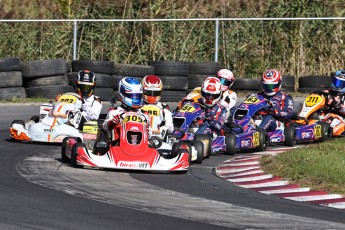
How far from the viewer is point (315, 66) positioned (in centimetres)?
2447

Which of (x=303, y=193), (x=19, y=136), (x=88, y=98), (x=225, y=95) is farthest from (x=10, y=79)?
(x=303, y=193)

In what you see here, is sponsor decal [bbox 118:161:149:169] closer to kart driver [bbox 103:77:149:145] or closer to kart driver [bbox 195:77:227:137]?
kart driver [bbox 103:77:149:145]

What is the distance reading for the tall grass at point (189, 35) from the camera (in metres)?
22.9

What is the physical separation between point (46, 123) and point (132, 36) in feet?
29.9

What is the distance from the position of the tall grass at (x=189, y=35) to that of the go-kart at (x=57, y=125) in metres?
7.48

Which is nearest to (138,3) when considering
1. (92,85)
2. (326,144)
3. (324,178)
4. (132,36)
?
(132,36)

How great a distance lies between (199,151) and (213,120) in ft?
5.34

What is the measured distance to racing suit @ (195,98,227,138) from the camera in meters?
14.2

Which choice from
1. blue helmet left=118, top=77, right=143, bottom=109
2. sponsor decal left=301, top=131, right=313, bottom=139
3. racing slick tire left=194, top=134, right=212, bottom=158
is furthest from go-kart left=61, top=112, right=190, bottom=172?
sponsor decal left=301, top=131, right=313, bottom=139

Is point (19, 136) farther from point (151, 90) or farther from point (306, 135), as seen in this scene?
point (306, 135)

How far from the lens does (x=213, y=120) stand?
47.0 feet

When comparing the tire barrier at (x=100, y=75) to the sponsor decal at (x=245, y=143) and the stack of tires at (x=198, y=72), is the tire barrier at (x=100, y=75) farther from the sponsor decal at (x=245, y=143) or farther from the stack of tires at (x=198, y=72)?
the sponsor decal at (x=245, y=143)

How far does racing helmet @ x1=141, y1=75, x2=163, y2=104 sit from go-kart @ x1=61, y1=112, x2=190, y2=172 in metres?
1.64

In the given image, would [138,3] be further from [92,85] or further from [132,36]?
[92,85]
